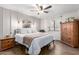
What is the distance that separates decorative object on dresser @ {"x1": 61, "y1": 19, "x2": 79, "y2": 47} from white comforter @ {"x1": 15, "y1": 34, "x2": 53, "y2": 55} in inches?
11.3

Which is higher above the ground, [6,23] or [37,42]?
[6,23]

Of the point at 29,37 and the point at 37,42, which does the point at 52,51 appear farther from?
the point at 29,37

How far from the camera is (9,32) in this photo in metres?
1.56

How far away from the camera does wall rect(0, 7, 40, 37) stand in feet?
4.99

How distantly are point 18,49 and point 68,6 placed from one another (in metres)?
1.21

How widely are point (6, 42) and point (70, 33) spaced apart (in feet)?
4.12

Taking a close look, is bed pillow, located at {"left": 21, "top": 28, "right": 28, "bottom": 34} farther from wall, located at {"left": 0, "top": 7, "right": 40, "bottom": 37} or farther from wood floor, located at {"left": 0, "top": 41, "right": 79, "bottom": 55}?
wood floor, located at {"left": 0, "top": 41, "right": 79, "bottom": 55}

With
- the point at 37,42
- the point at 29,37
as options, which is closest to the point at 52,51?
the point at 37,42

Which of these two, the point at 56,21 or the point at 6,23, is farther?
the point at 56,21

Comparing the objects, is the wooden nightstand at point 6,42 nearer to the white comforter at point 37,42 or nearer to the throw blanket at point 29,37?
the white comforter at point 37,42

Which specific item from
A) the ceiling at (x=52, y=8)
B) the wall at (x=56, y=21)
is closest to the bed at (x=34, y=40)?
the wall at (x=56, y=21)

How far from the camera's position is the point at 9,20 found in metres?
1.56
